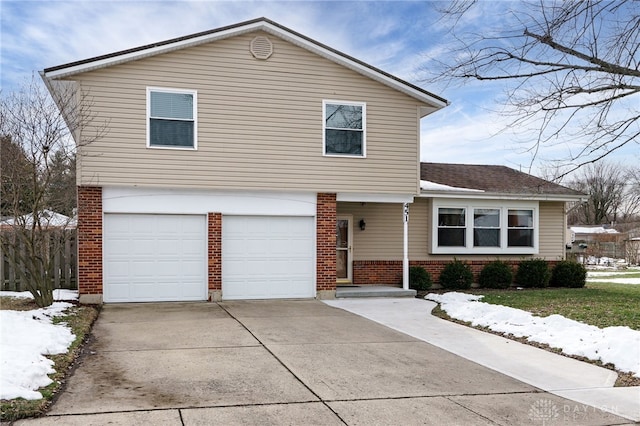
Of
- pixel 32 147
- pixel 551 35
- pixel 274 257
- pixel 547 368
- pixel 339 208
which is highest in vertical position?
pixel 551 35

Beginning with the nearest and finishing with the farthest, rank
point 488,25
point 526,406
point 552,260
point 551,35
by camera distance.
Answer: point 526,406, point 551,35, point 488,25, point 552,260

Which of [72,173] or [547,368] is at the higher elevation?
[72,173]

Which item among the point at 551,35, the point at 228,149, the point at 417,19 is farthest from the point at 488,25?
the point at 228,149

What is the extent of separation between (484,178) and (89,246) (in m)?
12.5

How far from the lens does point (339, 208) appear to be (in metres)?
16.2

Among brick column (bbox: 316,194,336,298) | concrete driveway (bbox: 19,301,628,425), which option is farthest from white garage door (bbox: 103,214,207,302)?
concrete driveway (bbox: 19,301,628,425)

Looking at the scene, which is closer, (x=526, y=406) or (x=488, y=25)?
(x=526, y=406)

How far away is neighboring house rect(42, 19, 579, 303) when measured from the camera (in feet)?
41.3

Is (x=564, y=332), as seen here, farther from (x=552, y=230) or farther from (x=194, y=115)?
(x=552, y=230)

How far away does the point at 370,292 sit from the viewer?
47.5ft

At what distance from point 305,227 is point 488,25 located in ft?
26.0

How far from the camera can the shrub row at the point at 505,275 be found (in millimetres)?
16062

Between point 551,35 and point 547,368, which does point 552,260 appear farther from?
point 551,35

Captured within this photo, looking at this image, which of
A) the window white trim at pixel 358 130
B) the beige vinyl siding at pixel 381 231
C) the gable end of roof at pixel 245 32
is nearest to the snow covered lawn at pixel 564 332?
the beige vinyl siding at pixel 381 231
